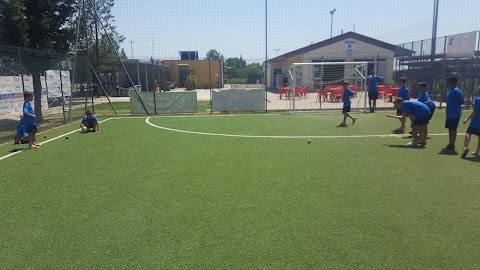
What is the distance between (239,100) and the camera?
18359mm

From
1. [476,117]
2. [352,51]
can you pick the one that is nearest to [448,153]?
[476,117]

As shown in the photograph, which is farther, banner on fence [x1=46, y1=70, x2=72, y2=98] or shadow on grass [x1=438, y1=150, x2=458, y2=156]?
banner on fence [x1=46, y1=70, x2=72, y2=98]

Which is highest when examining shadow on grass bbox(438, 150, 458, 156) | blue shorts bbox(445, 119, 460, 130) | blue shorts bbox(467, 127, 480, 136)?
blue shorts bbox(445, 119, 460, 130)

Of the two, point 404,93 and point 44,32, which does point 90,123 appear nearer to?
point 44,32

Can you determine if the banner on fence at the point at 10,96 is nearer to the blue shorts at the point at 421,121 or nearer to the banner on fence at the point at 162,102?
the banner on fence at the point at 162,102

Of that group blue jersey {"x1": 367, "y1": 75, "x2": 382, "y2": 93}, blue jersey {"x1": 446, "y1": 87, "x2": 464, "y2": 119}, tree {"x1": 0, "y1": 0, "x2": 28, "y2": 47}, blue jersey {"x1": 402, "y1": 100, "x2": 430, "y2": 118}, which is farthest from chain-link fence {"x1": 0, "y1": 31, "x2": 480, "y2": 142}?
blue jersey {"x1": 446, "y1": 87, "x2": 464, "y2": 119}

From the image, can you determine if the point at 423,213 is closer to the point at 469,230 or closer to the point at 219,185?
the point at 469,230

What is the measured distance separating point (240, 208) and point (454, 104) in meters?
6.72

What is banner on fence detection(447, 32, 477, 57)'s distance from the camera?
66.9 ft

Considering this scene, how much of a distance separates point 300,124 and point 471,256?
1005cm

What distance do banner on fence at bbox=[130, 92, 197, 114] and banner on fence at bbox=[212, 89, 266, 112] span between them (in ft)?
4.37

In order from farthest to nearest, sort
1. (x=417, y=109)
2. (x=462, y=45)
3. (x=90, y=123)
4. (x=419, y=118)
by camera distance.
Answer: (x=462, y=45) → (x=90, y=123) → (x=417, y=109) → (x=419, y=118)

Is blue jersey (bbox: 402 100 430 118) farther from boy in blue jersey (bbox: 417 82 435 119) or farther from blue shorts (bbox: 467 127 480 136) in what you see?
blue shorts (bbox: 467 127 480 136)

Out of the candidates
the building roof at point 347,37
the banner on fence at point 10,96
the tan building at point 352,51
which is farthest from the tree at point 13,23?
the building roof at point 347,37
